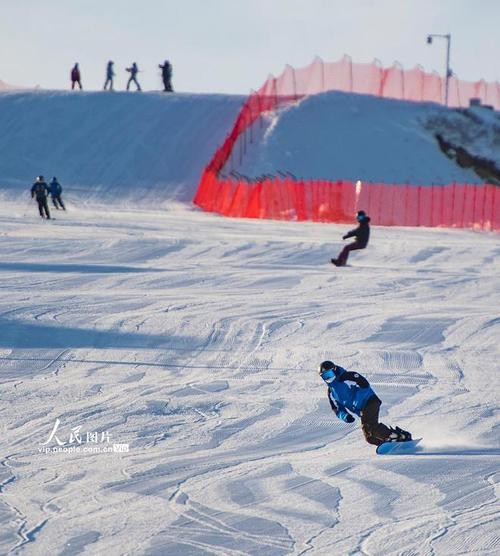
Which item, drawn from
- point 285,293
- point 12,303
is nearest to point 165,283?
point 285,293

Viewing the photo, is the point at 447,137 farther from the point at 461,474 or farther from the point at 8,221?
the point at 461,474

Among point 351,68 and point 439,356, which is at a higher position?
point 351,68

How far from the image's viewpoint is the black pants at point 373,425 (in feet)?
32.1

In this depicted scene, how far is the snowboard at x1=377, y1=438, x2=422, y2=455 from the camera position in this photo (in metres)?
9.68

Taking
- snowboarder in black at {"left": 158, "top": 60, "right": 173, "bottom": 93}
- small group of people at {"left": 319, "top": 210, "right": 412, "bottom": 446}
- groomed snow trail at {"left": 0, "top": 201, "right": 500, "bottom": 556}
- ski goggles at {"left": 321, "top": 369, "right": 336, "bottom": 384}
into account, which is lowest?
groomed snow trail at {"left": 0, "top": 201, "right": 500, "bottom": 556}

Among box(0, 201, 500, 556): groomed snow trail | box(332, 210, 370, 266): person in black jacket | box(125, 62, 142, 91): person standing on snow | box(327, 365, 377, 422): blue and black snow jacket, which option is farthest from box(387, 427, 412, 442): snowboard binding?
box(125, 62, 142, 91): person standing on snow

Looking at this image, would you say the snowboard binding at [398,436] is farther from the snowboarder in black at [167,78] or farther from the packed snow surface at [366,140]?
the snowboarder in black at [167,78]

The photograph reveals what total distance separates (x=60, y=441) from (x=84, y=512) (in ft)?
6.61

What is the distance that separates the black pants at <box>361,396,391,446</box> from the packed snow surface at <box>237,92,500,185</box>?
3712 cm

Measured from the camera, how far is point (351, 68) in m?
54.0

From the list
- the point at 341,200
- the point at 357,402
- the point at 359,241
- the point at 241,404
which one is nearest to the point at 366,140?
the point at 341,200

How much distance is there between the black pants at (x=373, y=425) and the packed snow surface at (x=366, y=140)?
37.1 meters

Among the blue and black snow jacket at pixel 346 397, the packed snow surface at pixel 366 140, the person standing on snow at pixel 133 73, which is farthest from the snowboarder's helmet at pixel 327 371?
the person standing on snow at pixel 133 73

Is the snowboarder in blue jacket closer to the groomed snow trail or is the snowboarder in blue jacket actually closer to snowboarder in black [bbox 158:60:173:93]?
the groomed snow trail
